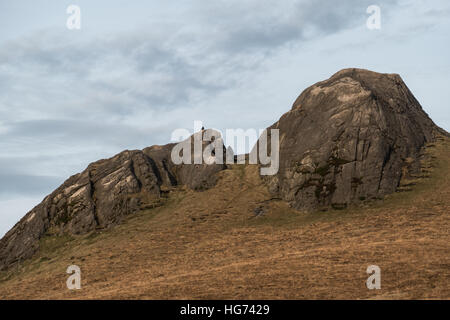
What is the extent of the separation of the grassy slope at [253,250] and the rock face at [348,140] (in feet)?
7.99

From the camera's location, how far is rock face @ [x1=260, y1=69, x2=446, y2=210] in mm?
57469

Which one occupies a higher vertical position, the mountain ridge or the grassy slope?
the mountain ridge

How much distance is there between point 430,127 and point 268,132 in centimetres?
2488

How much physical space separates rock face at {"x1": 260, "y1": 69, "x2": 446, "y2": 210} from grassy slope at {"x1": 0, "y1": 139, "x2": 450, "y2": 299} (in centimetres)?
244

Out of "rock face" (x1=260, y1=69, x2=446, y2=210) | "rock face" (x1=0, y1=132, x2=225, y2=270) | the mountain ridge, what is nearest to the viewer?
"rock face" (x1=260, y1=69, x2=446, y2=210)

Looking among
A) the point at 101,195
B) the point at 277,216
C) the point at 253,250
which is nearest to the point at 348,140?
the point at 277,216

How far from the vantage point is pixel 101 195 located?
66.2 m

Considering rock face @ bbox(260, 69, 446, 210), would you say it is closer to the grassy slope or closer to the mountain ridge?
the mountain ridge

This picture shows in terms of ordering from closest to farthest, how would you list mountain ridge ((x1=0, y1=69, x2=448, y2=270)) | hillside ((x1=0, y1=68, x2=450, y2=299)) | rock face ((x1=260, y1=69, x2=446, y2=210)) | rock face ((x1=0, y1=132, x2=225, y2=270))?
hillside ((x1=0, y1=68, x2=450, y2=299)), rock face ((x1=260, y1=69, x2=446, y2=210)), mountain ridge ((x1=0, y1=69, x2=448, y2=270)), rock face ((x1=0, y1=132, x2=225, y2=270))

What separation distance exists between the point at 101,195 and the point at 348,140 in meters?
35.9

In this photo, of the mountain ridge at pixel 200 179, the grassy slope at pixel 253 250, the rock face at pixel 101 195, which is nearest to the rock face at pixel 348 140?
the mountain ridge at pixel 200 179

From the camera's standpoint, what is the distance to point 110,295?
119 ft

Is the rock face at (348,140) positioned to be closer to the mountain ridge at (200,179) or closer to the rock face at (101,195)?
the mountain ridge at (200,179)

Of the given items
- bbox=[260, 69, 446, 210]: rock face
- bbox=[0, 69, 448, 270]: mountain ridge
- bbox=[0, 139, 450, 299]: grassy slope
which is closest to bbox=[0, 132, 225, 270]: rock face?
bbox=[0, 69, 448, 270]: mountain ridge
